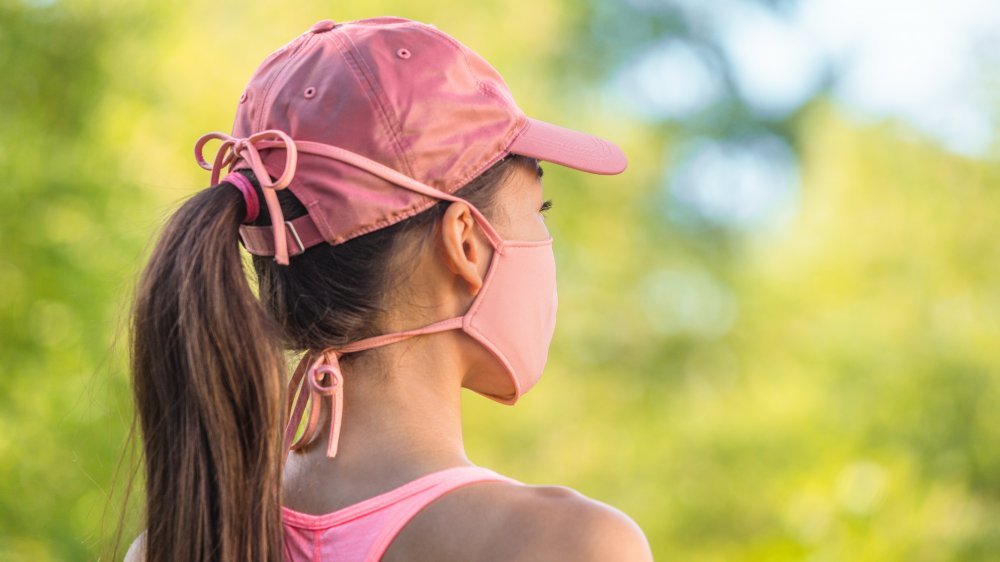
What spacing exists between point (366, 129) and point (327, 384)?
13.4 inches

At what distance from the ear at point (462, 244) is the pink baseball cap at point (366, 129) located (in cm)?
3

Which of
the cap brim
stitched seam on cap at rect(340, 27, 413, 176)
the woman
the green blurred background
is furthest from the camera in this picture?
the green blurred background

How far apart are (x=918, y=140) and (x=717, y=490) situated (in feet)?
11.7

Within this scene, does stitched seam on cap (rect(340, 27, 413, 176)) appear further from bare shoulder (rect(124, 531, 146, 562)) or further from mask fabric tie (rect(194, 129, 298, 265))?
bare shoulder (rect(124, 531, 146, 562))

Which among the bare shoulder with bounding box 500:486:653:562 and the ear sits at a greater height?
the ear

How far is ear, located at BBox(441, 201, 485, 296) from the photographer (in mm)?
1518

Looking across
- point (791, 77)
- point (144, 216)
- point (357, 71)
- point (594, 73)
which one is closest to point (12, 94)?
point (144, 216)

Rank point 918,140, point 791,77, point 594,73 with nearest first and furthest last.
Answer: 1. point 918,140
2. point 594,73
3. point 791,77

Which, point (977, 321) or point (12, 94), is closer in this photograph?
point (12, 94)

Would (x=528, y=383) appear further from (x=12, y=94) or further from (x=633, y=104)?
(x=633, y=104)

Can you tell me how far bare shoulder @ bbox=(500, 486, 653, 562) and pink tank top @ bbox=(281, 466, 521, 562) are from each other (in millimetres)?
70

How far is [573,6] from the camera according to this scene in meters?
13.0

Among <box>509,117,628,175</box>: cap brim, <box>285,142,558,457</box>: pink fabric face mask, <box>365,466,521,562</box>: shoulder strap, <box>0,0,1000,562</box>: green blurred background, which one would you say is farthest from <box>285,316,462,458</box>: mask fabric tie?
<box>0,0,1000,562</box>: green blurred background

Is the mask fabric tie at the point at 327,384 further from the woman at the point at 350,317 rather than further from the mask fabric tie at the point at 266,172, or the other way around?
the mask fabric tie at the point at 266,172
